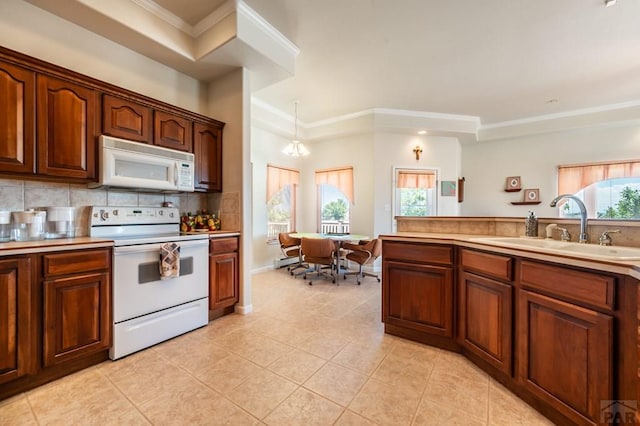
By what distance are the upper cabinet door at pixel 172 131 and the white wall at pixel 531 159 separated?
5785mm

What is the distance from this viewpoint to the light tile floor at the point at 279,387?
147 centimetres

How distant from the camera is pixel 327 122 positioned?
17.9ft

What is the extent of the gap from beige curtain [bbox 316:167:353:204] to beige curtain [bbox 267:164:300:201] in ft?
1.91

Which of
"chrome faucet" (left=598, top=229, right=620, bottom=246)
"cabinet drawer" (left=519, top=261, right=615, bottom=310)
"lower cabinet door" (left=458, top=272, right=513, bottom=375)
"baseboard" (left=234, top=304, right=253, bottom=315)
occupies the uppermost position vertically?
"chrome faucet" (left=598, top=229, right=620, bottom=246)

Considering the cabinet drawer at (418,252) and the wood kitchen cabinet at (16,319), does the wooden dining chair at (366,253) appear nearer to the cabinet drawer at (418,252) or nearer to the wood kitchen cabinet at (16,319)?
the cabinet drawer at (418,252)

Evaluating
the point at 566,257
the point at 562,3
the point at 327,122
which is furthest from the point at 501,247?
the point at 327,122

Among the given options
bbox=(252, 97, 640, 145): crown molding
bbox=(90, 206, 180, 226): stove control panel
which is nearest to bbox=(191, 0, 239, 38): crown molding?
bbox=(252, 97, 640, 145): crown molding

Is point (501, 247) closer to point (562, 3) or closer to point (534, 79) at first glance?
point (562, 3)

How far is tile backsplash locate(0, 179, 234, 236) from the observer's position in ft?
6.71

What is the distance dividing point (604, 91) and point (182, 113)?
602cm

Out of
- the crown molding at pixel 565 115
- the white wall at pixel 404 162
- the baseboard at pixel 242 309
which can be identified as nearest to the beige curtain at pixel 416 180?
the white wall at pixel 404 162

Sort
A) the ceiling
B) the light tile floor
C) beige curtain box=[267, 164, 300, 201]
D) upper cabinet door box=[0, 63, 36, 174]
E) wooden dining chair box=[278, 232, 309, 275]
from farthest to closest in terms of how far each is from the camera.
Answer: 1. beige curtain box=[267, 164, 300, 201]
2. wooden dining chair box=[278, 232, 309, 275]
3. the ceiling
4. upper cabinet door box=[0, 63, 36, 174]
5. the light tile floor

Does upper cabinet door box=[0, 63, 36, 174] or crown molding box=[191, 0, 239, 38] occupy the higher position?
crown molding box=[191, 0, 239, 38]

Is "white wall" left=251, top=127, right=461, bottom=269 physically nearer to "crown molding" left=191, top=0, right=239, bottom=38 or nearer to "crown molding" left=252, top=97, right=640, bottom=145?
"crown molding" left=252, top=97, right=640, bottom=145
